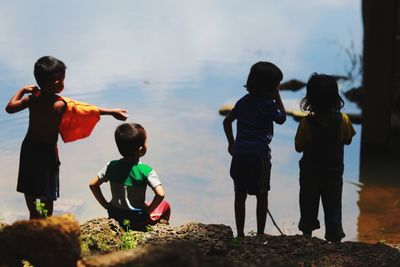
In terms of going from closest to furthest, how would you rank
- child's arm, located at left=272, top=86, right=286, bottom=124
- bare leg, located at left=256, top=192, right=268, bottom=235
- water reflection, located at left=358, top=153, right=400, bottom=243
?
child's arm, located at left=272, top=86, right=286, bottom=124 < bare leg, located at left=256, top=192, right=268, bottom=235 < water reflection, located at left=358, top=153, right=400, bottom=243

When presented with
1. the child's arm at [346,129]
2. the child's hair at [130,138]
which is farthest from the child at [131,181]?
the child's arm at [346,129]

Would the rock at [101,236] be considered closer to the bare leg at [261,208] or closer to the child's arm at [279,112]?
the bare leg at [261,208]

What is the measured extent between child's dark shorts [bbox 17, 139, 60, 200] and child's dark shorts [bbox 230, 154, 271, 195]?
1026 millimetres

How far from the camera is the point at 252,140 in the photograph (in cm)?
421

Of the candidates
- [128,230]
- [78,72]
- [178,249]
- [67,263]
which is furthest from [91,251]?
[78,72]

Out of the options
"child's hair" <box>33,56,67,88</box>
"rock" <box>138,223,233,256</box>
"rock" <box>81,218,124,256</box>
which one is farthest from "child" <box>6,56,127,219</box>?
"rock" <box>138,223,233,256</box>

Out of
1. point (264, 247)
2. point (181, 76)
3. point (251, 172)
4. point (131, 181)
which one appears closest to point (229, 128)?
point (251, 172)

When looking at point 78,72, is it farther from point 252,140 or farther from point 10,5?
point 252,140

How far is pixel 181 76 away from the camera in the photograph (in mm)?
9719

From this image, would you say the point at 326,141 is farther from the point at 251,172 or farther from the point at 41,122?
the point at 41,122

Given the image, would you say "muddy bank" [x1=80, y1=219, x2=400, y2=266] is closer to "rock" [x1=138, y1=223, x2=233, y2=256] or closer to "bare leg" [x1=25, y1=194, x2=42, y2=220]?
"rock" [x1=138, y1=223, x2=233, y2=256]

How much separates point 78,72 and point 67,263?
6.33 metres

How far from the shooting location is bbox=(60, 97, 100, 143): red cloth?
4172 millimetres

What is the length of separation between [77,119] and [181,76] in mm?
5548
